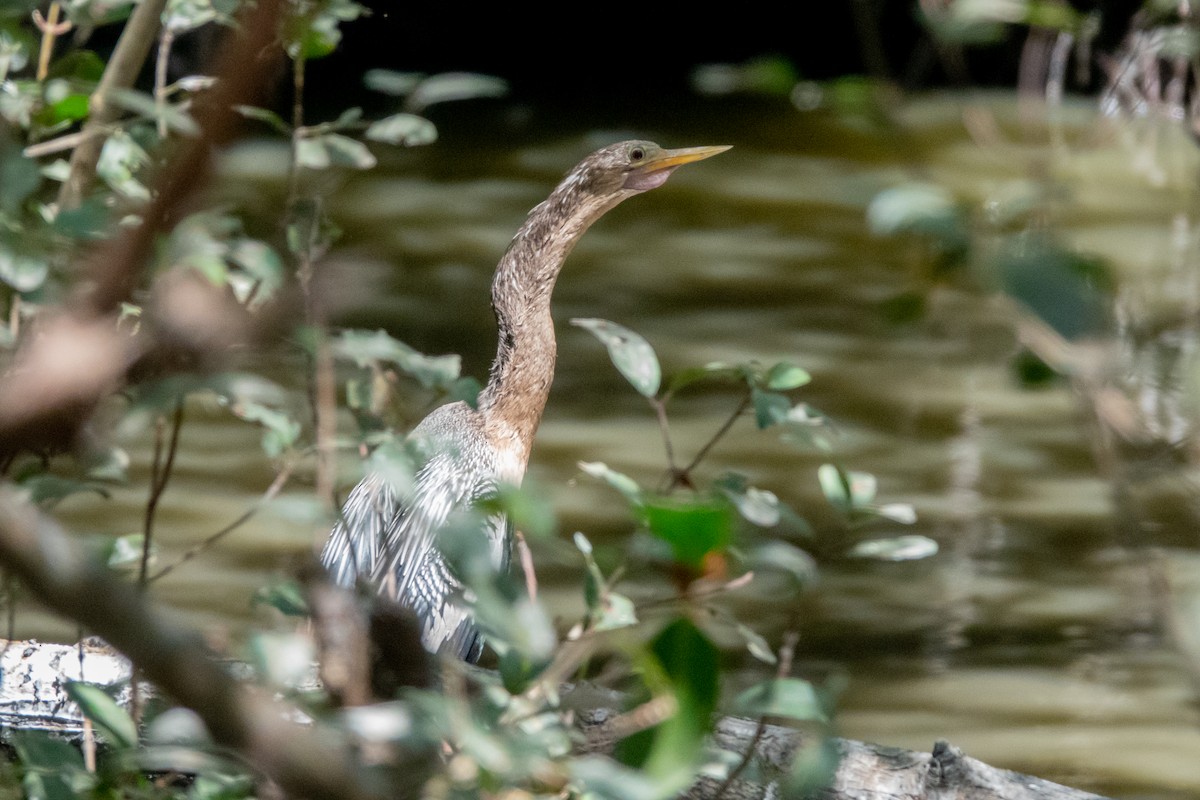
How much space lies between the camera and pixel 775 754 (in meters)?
2.08

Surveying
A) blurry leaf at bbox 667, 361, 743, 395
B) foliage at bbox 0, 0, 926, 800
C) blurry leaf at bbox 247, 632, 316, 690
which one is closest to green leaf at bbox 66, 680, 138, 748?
foliage at bbox 0, 0, 926, 800

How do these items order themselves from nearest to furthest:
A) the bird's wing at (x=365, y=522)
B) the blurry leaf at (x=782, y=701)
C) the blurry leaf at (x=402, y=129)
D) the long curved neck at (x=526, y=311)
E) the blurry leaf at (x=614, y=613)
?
1. the blurry leaf at (x=782, y=701)
2. the blurry leaf at (x=614, y=613)
3. the blurry leaf at (x=402, y=129)
4. the bird's wing at (x=365, y=522)
5. the long curved neck at (x=526, y=311)

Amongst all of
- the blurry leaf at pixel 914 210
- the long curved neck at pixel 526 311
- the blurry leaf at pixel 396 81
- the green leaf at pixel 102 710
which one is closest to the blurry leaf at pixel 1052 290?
the blurry leaf at pixel 914 210

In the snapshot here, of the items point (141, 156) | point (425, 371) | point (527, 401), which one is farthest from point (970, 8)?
point (527, 401)

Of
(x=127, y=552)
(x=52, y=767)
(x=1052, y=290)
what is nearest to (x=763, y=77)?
(x=1052, y=290)

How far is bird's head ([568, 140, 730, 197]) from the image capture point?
302 centimetres

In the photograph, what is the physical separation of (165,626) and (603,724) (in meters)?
1.43

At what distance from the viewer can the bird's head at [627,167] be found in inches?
119

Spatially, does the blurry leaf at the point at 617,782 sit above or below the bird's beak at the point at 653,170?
below

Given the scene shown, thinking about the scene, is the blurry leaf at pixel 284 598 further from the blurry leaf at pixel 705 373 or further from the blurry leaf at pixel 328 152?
the blurry leaf at pixel 328 152

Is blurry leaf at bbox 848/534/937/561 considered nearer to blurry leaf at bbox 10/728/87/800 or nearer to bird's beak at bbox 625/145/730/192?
blurry leaf at bbox 10/728/87/800

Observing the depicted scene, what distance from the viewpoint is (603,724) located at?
6.56 ft

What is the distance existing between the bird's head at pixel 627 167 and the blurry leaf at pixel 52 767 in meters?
1.98

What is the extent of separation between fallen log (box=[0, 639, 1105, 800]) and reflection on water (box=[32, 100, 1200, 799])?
1.17 ft
